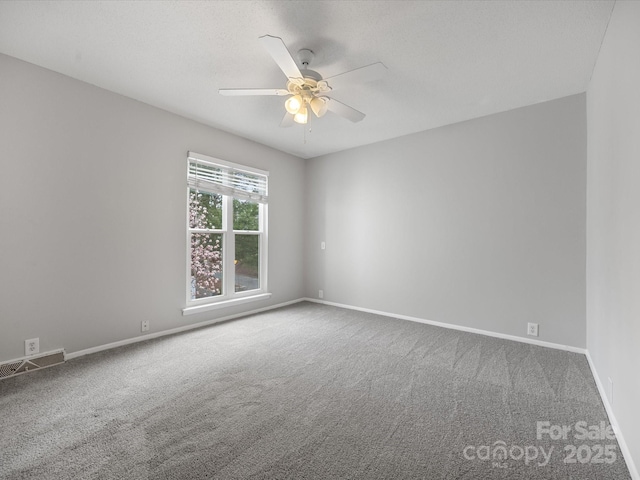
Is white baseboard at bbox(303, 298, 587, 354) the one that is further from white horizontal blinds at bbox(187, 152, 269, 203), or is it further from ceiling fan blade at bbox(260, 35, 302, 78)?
ceiling fan blade at bbox(260, 35, 302, 78)

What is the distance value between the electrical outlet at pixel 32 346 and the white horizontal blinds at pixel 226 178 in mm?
2124

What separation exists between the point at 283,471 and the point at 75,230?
2.82 m

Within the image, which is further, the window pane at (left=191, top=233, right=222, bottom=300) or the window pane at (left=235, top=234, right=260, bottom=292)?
the window pane at (left=235, top=234, right=260, bottom=292)

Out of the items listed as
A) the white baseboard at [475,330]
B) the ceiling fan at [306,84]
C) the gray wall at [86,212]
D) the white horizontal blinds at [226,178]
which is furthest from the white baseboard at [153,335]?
the ceiling fan at [306,84]

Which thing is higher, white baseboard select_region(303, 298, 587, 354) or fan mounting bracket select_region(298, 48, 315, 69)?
fan mounting bracket select_region(298, 48, 315, 69)

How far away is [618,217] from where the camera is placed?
1.78 m

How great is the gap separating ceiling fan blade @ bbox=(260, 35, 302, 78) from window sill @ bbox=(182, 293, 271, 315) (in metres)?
2.96

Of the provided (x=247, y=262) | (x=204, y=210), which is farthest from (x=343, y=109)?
(x=247, y=262)

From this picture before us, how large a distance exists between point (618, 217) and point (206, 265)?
13.3ft

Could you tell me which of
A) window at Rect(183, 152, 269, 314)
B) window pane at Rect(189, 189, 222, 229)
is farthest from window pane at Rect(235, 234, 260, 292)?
window pane at Rect(189, 189, 222, 229)

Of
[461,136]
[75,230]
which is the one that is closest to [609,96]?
[461,136]

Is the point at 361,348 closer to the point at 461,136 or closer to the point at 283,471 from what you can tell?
the point at 283,471

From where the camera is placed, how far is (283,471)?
4.83 ft

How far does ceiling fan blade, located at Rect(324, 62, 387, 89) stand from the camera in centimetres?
198
